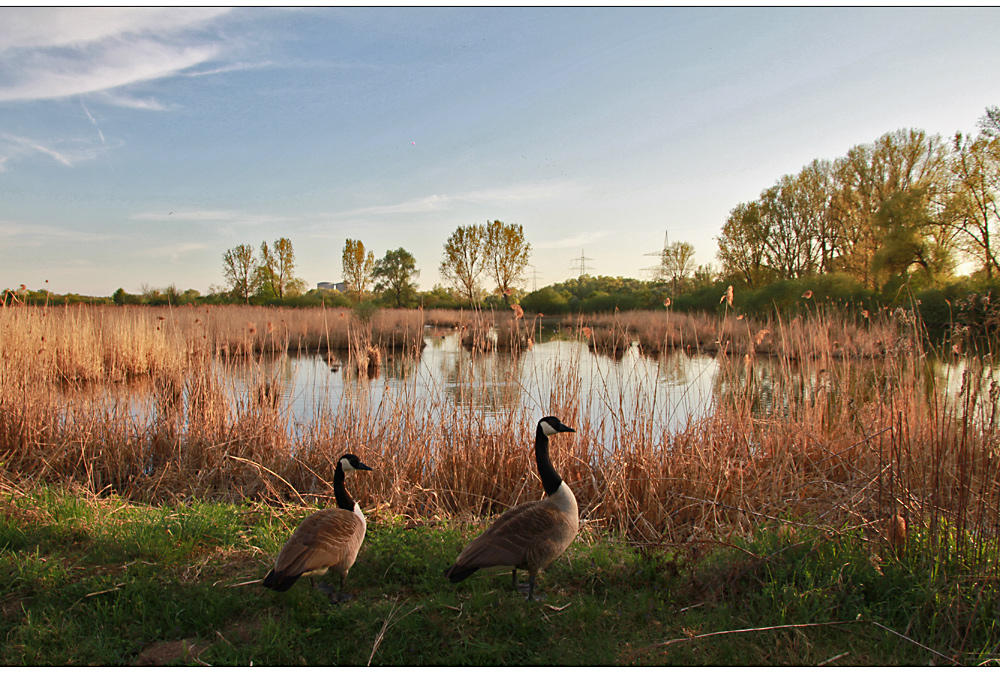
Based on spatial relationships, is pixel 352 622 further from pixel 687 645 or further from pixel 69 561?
pixel 69 561

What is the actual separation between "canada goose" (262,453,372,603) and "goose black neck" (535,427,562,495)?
3.82 ft

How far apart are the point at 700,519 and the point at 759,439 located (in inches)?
66.6

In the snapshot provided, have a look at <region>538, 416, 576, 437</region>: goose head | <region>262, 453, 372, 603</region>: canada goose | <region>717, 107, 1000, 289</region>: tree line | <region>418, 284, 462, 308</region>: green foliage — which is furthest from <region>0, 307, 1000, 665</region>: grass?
<region>418, 284, 462, 308</region>: green foliage

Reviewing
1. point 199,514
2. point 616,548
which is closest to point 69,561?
point 199,514

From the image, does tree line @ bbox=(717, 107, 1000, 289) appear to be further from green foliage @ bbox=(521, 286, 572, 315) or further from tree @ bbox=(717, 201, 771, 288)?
green foliage @ bbox=(521, 286, 572, 315)

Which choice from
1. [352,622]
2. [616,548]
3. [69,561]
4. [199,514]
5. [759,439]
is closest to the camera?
[352,622]

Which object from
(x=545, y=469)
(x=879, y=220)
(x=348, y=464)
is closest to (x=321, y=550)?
(x=348, y=464)

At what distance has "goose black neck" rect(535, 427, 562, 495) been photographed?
3.01 meters

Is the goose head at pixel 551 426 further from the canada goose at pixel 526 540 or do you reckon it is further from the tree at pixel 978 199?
the tree at pixel 978 199

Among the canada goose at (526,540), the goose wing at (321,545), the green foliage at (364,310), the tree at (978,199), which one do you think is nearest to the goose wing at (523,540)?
the canada goose at (526,540)

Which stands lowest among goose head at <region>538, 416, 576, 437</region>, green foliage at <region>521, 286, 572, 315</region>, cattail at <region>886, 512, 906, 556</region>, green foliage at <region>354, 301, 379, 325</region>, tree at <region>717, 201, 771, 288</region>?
cattail at <region>886, 512, 906, 556</region>

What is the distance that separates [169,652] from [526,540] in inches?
72.1

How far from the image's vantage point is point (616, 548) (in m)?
3.34

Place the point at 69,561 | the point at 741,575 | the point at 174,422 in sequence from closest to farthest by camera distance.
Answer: the point at 741,575
the point at 69,561
the point at 174,422
